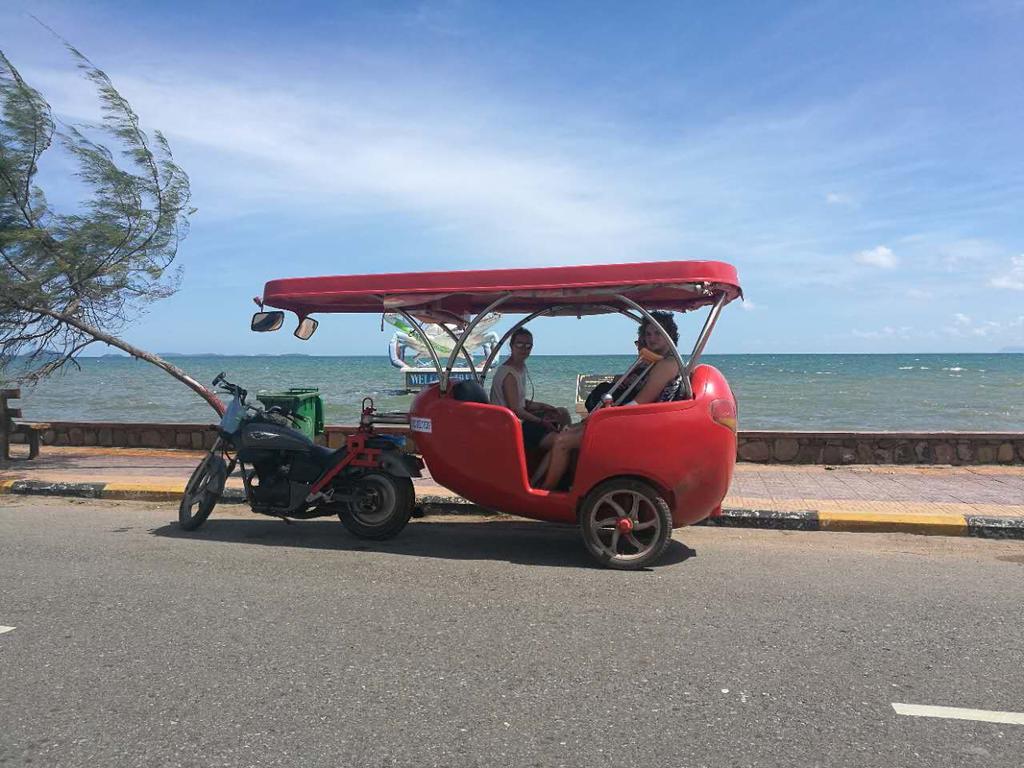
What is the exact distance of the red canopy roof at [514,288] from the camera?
5887mm

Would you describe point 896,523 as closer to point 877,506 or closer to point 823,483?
point 877,506

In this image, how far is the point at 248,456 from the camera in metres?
7.19

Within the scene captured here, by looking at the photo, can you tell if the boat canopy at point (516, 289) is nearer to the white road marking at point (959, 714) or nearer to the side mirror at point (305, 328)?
the side mirror at point (305, 328)

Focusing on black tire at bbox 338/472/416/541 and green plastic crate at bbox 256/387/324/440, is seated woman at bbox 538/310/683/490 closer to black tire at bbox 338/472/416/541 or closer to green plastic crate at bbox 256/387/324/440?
black tire at bbox 338/472/416/541

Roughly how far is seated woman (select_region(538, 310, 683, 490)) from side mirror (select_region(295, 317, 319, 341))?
2.46m

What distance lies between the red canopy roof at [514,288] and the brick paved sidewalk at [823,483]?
216 centimetres

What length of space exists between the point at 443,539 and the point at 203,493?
2.10m

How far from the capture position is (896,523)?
7273mm

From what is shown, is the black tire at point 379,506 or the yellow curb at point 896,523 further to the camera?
the yellow curb at point 896,523

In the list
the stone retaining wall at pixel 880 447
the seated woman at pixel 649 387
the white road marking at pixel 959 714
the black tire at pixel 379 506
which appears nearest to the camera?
the white road marking at pixel 959 714

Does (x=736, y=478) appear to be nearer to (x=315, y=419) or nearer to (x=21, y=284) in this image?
(x=315, y=419)

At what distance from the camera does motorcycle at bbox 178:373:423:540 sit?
6871mm

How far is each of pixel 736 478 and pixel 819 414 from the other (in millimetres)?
18424

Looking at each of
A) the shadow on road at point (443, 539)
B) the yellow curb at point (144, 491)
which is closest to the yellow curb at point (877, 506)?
the shadow on road at point (443, 539)
